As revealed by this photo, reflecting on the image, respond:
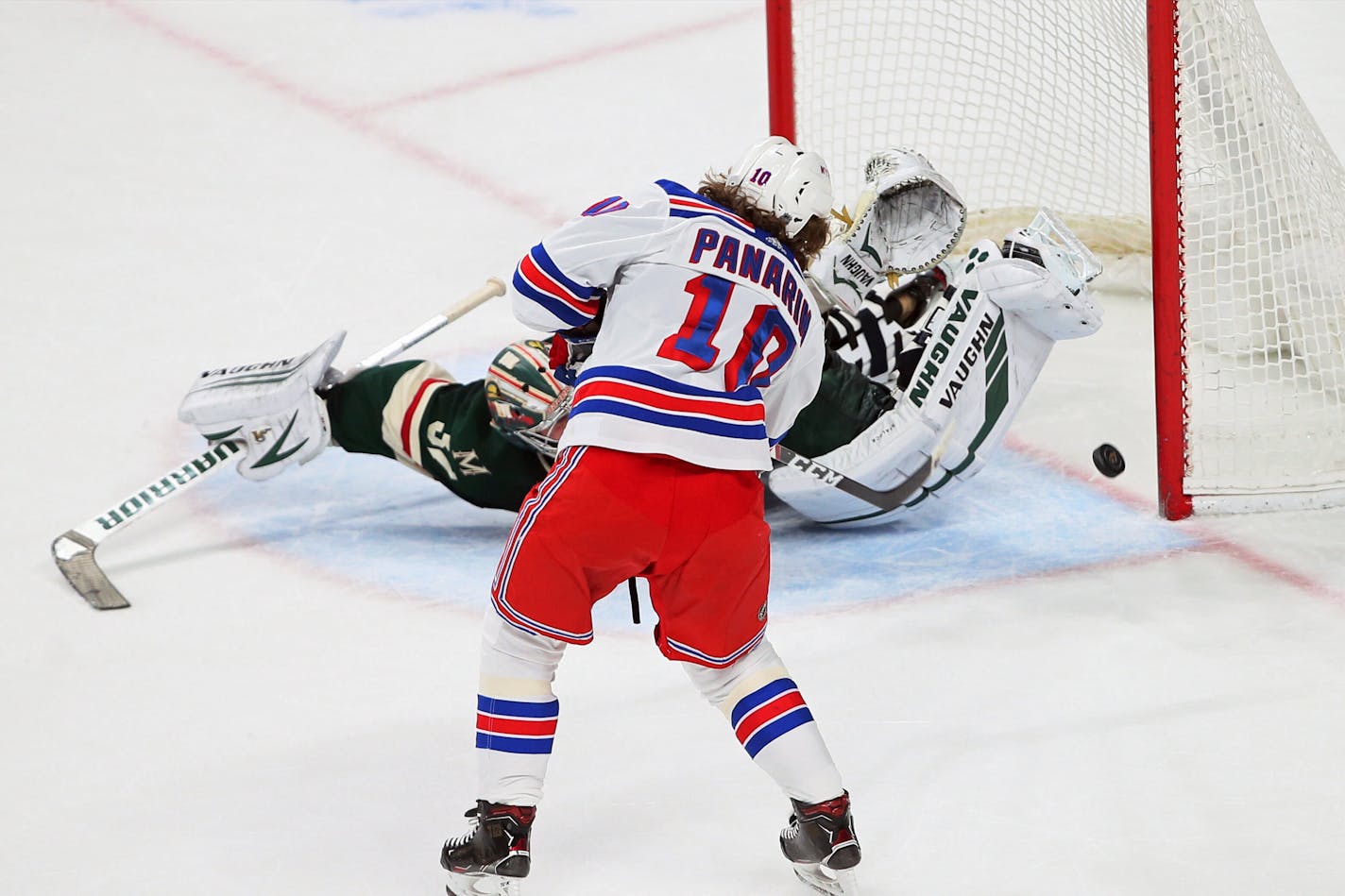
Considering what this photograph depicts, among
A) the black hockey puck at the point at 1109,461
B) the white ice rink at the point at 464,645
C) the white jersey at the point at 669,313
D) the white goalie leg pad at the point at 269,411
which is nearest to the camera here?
the white jersey at the point at 669,313

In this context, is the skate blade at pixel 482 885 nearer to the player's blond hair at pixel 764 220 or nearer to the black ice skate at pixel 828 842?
the black ice skate at pixel 828 842

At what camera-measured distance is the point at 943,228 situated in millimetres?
3078

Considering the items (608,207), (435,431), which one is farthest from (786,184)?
(435,431)

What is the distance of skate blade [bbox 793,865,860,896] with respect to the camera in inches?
87.7

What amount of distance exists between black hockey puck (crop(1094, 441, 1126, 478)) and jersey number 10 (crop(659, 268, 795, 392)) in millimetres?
1362

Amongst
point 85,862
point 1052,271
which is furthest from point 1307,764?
point 85,862

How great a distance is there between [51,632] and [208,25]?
3.47 metres

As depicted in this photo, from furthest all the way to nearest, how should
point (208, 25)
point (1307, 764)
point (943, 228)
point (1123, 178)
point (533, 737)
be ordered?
point (208, 25) → point (1123, 178) → point (943, 228) → point (1307, 764) → point (533, 737)

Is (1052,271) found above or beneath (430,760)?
above

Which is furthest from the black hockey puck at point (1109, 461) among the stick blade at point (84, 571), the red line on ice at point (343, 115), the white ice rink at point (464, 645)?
the red line on ice at point (343, 115)

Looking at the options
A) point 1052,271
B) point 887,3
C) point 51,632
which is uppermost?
point 887,3

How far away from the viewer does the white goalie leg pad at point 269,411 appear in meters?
3.27

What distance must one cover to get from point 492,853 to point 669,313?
0.68 metres

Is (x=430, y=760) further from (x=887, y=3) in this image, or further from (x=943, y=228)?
(x=887, y=3)
